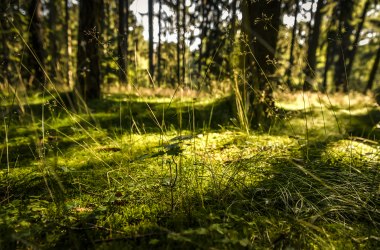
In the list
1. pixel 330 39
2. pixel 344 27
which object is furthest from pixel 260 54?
pixel 330 39

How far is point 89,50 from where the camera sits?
216 inches

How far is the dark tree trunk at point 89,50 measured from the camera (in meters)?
5.27

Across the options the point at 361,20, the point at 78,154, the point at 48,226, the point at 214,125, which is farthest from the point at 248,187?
the point at 361,20

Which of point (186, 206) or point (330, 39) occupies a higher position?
point (330, 39)

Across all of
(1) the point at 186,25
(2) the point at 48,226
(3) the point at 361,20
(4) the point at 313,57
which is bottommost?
(2) the point at 48,226

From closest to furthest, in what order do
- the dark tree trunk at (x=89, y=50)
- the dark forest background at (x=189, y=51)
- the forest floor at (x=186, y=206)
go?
the forest floor at (x=186, y=206) → the dark forest background at (x=189, y=51) → the dark tree trunk at (x=89, y=50)

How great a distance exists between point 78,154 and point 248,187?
1581mm

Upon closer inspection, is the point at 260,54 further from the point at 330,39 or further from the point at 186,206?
the point at 186,206

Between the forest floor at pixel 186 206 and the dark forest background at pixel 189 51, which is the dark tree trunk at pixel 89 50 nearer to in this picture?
the dark forest background at pixel 189 51

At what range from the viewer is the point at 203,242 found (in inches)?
49.9

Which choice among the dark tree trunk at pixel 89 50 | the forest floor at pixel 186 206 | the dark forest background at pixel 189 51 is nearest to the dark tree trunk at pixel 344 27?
the dark forest background at pixel 189 51

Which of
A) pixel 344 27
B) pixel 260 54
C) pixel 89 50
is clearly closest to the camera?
pixel 344 27

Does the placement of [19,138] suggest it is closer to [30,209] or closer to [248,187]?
[30,209]

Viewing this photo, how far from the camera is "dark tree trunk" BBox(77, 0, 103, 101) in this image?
527 centimetres
